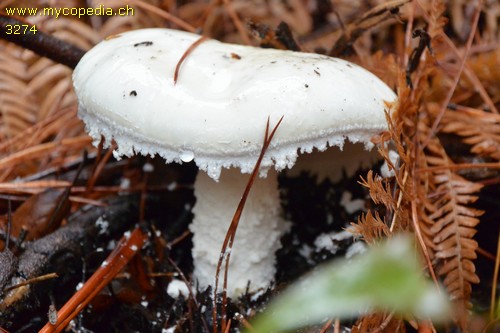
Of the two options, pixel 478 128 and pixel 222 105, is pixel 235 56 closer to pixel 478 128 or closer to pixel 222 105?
pixel 222 105

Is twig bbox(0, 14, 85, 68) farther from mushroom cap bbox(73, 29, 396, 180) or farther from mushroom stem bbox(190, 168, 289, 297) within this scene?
mushroom stem bbox(190, 168, 289, 297)

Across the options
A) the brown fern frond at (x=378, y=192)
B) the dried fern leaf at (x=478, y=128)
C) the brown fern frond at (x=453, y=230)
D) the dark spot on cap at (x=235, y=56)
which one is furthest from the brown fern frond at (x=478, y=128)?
the dark spot on cap at (x=235, y=56)

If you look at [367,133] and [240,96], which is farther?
[367,133]

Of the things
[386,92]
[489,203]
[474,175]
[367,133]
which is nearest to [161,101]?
[367,133]

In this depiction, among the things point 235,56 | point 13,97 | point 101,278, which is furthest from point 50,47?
point 13,97

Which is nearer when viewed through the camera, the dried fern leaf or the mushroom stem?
the mushroom stem

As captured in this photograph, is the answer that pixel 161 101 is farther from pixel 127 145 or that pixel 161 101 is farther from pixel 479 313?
pixel 479 313

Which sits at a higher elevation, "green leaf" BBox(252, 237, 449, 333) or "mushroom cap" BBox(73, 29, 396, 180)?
A: "green leaf" BBox(252, 237, 449, 333)

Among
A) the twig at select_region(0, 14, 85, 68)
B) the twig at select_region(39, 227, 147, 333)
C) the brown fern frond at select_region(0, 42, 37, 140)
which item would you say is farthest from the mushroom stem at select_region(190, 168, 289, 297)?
the brown fern frond at select_region(0, 42, 37, 140)
